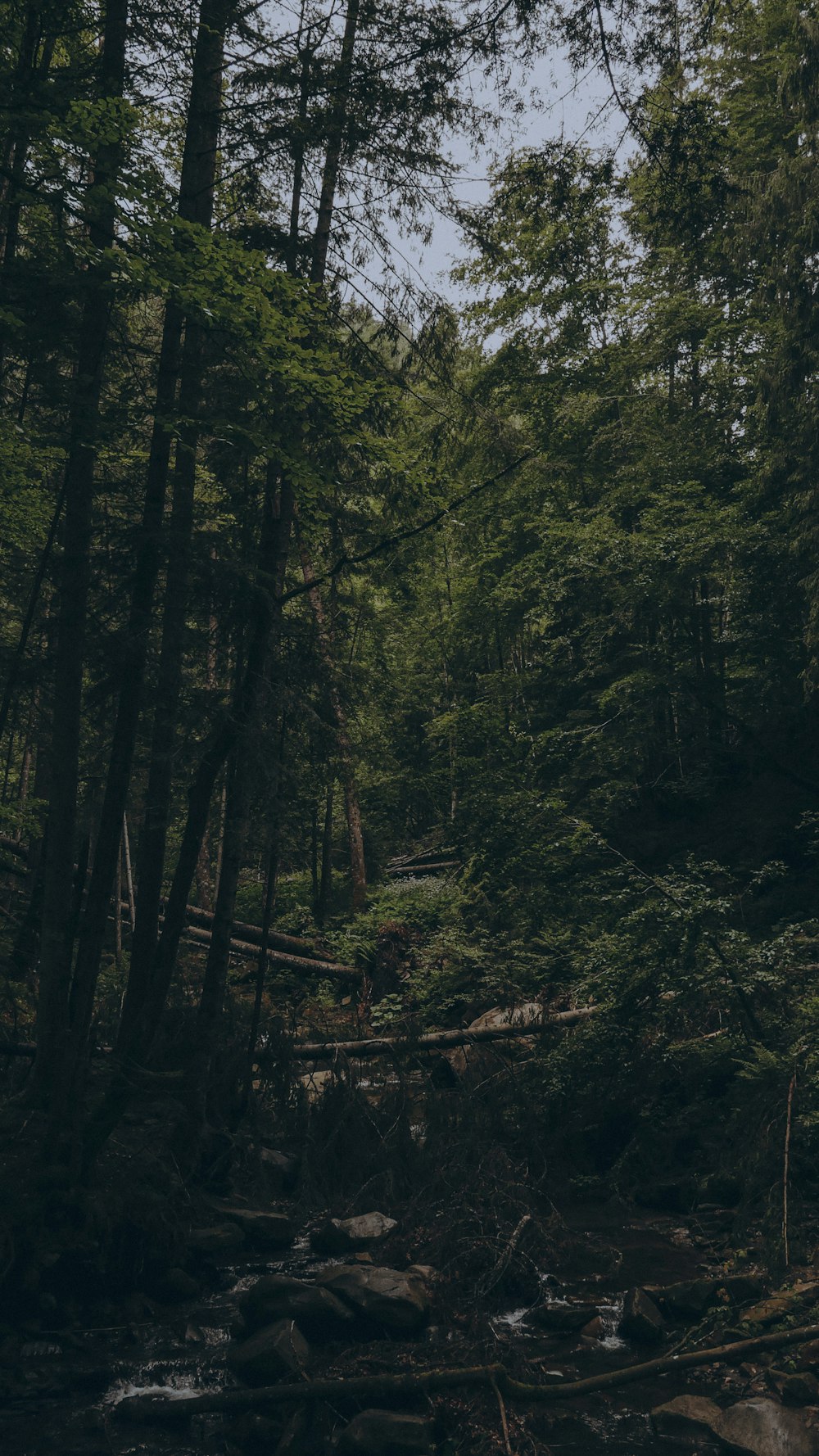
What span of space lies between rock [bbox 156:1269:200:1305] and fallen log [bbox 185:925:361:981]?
838cm

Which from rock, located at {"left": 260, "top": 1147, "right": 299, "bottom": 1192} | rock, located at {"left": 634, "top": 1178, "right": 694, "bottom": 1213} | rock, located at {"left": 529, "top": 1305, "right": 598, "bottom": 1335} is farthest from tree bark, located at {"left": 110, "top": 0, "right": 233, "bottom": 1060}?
rock, located at {"left": 634, "top": 1178, "right": 694, "bottom": 1213}

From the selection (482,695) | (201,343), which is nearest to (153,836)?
(201,343)

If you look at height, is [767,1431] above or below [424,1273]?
above

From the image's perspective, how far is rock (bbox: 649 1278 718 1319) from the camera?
576cm

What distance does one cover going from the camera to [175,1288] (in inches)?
253

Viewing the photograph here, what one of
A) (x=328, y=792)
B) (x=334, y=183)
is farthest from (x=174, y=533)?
(x=328, y=792)

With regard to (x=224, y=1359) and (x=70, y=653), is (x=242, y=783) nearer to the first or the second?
(x=70, y=653)

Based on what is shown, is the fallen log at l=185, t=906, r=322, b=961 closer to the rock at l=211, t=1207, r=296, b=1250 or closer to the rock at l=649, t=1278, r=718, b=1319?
the rock at l=211, t=1207, r=296, b=1250

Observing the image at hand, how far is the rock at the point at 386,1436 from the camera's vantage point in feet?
14.6

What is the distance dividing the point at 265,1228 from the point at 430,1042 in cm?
392

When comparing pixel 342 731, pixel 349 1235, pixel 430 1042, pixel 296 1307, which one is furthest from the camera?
pixel 430 1042

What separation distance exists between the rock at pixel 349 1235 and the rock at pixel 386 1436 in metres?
2.67

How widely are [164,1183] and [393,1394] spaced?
9.58 feet

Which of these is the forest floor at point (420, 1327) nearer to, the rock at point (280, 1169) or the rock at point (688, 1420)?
the rock at point (688, 1420)
